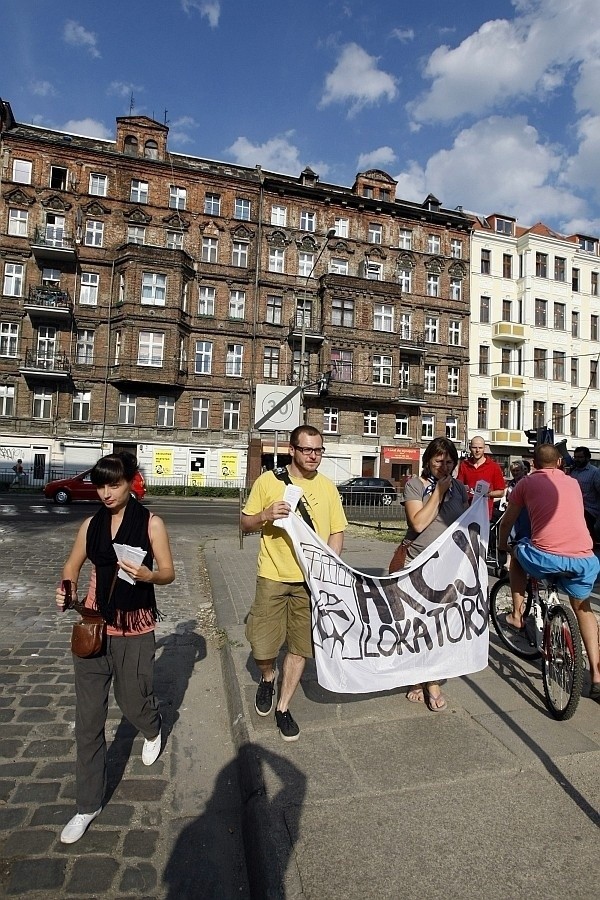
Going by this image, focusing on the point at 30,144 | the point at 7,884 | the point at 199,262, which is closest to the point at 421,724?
the point at 7,884

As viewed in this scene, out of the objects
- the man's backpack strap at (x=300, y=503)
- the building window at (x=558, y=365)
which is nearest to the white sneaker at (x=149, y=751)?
the man's backpack strap at (x=300, y=503)

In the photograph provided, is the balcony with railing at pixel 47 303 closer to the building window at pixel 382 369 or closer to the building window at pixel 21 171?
the building window at pixel 21 171

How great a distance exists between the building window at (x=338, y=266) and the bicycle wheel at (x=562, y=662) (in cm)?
3613

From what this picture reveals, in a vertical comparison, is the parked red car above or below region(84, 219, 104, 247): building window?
below

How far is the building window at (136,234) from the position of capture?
113 feet

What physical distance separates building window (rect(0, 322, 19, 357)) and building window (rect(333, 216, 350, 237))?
21781mm

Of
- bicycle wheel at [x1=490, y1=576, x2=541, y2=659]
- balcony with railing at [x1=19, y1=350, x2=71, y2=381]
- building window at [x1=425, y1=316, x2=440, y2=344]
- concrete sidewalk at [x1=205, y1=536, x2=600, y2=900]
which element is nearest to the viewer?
concrete sidewalk at [x1=205, y1=536, x2=600, y2=900]

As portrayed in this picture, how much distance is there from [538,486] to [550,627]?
105cm

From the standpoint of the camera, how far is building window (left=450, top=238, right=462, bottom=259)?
40.9 m

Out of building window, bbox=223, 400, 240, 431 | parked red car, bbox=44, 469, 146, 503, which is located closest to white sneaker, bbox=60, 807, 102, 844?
parked red car, bbox=44, 469, 146, 503

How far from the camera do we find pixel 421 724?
3.73m

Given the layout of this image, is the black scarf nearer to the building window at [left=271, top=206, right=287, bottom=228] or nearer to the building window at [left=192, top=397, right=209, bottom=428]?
the building window at [left=192, top=397, right=209, bottom=428]

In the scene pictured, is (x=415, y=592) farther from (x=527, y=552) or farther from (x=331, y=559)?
(x=527, y=552)

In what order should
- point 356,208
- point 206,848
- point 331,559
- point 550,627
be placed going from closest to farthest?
1. point 206,848
2. point 331,559
3. point 550,627
4. point 356,208
